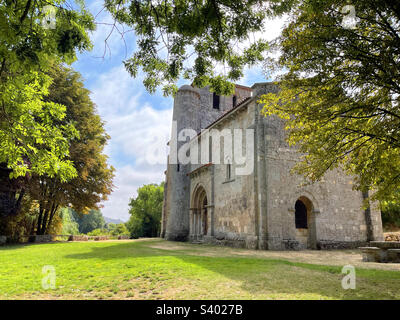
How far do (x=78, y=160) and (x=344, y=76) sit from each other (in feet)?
60.1

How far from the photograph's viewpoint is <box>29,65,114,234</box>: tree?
61.6 feet

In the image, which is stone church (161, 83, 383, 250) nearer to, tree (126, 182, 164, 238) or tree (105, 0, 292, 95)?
tree (105, 0, 292, 95)

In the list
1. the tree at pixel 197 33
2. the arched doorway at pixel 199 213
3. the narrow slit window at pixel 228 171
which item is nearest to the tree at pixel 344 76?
the tree at pixel 197 33

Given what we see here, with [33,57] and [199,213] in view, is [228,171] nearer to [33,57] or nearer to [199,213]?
[199,213]

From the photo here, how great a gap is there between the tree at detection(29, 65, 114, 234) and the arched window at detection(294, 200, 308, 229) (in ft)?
49.8

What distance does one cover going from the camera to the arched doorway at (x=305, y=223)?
1504 centimetres

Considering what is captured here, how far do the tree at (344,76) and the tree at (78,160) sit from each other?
16213 millimetres

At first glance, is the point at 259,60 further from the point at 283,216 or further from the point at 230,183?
the point at 230,183

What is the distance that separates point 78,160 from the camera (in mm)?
18953

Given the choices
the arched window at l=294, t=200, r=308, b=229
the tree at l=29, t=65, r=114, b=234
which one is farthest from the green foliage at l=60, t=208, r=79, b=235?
the arched window at l=294, t=200, r=308, b=229

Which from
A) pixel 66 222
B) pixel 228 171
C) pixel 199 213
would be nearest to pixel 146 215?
pixel 66 222

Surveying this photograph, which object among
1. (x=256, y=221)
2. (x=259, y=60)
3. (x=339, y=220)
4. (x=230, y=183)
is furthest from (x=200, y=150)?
(x=259, y=60)

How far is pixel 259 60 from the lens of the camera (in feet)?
21.7

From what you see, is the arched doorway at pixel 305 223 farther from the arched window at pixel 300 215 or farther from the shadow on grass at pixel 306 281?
the shadow on grass at pixel 306 281
